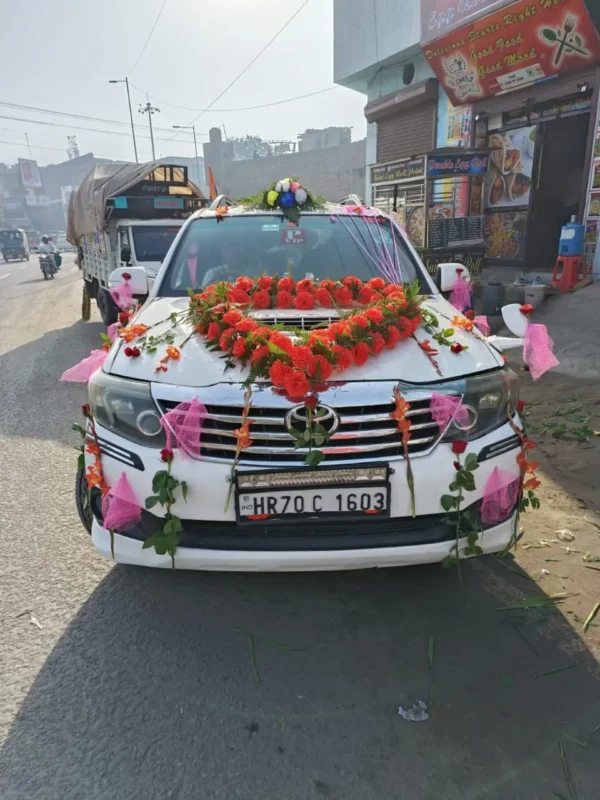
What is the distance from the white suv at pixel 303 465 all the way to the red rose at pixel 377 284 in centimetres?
90

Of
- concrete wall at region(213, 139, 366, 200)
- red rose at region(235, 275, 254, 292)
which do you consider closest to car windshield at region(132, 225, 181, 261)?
red rose at region(235, 275, 254, 292)

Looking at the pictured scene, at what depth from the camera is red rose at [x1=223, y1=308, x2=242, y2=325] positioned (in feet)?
8.68

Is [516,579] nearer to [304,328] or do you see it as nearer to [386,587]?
[386,587]

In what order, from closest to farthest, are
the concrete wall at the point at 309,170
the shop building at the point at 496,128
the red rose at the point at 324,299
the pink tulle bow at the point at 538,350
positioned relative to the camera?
the pink tulle bow at the point at 538,350 → the red rose at the point at 324,299 → the shop building at the point at 496,128 → the concrete wall at the point at 309,170

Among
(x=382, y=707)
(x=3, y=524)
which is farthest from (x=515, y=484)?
(x=3, y=524)

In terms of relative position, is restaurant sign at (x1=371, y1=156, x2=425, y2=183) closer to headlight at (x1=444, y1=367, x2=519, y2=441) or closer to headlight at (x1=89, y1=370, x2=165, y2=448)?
headlight at (x1=444, y1=367, x2=519, y2=441)

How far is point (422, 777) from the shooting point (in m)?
1.84

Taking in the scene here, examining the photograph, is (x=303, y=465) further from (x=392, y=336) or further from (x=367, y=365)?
(x=392, y=336)

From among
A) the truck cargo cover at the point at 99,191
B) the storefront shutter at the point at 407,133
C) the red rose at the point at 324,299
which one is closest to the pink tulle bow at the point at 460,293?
the red rose at the point at 324,299

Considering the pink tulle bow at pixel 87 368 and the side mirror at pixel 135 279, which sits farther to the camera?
the side mirror at pixel 135 279

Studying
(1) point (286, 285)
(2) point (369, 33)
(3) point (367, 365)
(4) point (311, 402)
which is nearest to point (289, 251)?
(1) point (286, 285)

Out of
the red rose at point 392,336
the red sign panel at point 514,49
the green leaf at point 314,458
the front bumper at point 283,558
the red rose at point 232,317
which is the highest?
the red sign panel at point 514,49

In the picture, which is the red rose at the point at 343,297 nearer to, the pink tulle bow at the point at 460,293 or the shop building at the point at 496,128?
the pink tulle bow at the point at 460,293

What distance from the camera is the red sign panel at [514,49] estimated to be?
8.55 m
